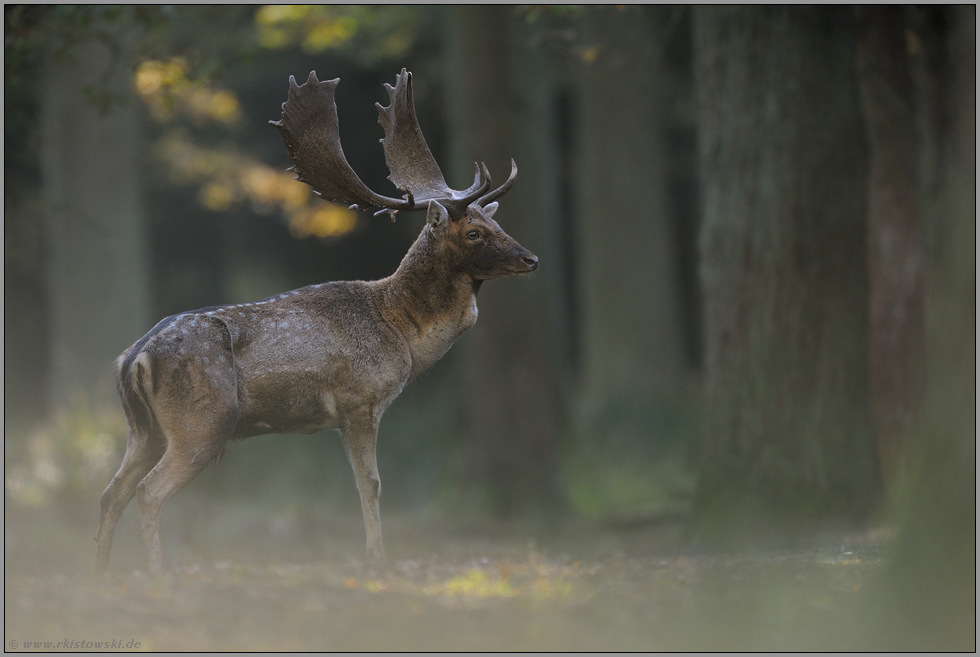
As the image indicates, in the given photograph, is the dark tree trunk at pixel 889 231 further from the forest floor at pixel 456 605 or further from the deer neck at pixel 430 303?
the deer neck at pixel 430 303

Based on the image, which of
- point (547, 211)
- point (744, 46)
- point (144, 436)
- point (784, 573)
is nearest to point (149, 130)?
point (547, 211)

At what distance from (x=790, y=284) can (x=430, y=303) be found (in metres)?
3.97

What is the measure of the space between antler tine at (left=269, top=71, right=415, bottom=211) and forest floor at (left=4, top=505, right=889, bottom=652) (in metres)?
2.14

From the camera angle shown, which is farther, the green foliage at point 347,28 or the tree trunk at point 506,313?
the green foliage at point 347,28

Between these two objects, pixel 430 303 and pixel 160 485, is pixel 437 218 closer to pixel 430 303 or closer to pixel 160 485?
pixel 430 303

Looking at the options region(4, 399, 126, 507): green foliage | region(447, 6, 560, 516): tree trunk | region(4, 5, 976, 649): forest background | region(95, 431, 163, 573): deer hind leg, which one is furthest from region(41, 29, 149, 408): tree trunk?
region(95, 431, 163, 573): deer hind leg

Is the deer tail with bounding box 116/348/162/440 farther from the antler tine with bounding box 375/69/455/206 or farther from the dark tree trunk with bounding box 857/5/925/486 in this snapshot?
the dark tree trunk with bounding box 857/5/925/486

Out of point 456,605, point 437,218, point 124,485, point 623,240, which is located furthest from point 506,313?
point 456,605

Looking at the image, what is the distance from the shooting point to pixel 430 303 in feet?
18.6

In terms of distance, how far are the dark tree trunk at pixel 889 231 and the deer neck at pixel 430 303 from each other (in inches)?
180

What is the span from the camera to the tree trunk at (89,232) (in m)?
12.3

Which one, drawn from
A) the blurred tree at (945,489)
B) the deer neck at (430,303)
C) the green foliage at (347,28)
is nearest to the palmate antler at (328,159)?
the deer neck at (430,303)

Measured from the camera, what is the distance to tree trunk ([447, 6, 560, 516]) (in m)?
11.5

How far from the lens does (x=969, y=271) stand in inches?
194
